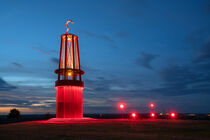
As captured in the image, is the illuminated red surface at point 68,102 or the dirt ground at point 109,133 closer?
the dirt ground at point 109,133

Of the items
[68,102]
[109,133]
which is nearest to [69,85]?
[68,102]

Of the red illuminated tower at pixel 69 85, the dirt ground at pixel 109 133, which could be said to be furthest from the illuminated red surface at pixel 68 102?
the dirt ground at pixel 109 133

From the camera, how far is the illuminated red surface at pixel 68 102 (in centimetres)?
3959

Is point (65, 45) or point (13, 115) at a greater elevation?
point (65, 45)

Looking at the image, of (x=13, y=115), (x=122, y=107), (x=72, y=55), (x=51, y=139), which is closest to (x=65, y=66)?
(x=72, y=55)

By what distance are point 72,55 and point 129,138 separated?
93.4ft

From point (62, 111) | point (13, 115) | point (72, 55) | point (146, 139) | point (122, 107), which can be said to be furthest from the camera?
point (13, 115)

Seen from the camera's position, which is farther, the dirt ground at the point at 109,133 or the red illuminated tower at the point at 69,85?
the red illuminated tower at the point at 69,85

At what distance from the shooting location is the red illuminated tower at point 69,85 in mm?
39688

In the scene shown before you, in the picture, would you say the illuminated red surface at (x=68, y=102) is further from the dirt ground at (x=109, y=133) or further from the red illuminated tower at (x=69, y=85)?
the dirt ground at (x=109, y=133)

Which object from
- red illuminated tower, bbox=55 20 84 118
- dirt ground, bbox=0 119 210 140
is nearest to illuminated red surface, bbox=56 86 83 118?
red illuminated tower, bbox=55 20 84 118

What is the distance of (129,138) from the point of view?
15.9 m

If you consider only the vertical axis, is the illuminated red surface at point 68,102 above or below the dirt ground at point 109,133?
above

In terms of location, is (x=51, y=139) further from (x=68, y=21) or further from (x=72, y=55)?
(x=68, y=21)
